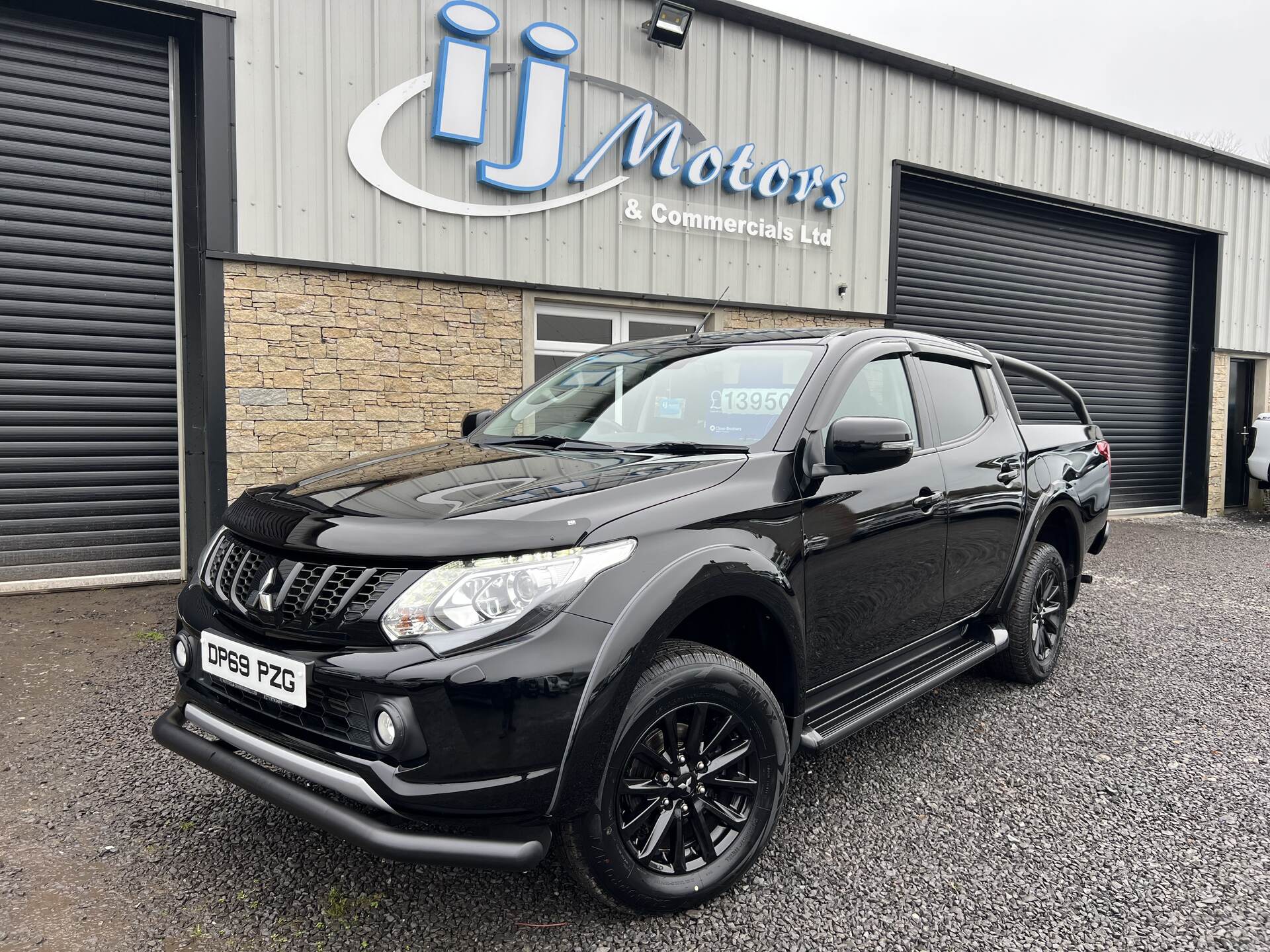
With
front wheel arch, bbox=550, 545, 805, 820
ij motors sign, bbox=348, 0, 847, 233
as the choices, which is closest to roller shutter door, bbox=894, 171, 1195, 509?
ij motors sign, bbox=348, 0, 847, 233

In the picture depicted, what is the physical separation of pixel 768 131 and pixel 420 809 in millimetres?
7959

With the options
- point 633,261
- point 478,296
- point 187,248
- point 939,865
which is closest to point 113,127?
point 187,248

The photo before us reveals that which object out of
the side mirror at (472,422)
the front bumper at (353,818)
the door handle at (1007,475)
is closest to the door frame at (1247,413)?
the door handle at (1007,475)

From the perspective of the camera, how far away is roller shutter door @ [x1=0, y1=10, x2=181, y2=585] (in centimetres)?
580

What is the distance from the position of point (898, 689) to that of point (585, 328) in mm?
5264

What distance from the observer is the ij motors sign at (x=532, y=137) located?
21.1 feet

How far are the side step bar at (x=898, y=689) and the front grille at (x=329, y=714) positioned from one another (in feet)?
4.32

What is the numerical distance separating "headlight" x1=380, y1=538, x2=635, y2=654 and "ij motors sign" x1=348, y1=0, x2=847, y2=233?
541 centimetres

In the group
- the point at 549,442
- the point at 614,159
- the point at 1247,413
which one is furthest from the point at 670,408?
the point at 1247,413

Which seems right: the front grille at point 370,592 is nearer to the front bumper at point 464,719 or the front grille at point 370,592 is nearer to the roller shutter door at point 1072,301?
the front bumper at point 464,719

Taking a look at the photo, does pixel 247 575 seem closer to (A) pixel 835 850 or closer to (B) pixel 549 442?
(B) pixel 549 442

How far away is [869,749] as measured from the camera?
3.27m

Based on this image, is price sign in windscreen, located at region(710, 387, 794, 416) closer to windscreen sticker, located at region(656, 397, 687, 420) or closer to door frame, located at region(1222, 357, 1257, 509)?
windscreen sticker, located at region(656, 397, 687, 420)

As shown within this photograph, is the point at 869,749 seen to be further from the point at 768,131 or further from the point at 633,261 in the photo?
the point at 768,131
